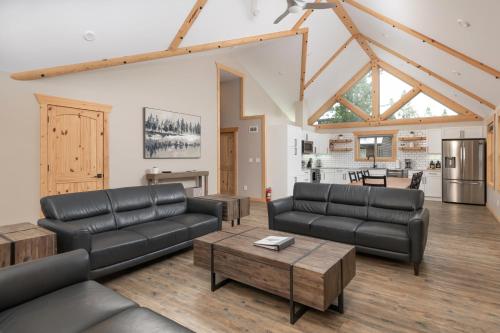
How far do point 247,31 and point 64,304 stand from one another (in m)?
5.19

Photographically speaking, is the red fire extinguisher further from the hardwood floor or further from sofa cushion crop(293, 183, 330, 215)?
the hardwood floor

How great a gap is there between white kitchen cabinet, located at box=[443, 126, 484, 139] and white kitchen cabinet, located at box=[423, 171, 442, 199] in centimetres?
110

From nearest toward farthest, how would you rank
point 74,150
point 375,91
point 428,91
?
point 74,150 → point 428,91 → point 375,91

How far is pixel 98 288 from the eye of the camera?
1.85m

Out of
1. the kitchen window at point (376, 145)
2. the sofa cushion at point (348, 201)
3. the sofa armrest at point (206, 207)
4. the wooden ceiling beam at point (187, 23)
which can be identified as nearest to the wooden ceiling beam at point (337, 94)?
the kitchen window at point (376, 145)

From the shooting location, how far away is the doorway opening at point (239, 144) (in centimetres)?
805

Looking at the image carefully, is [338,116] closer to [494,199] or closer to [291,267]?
[494,199]

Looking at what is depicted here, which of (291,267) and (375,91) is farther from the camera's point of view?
(375,91)

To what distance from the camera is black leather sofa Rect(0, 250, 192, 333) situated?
1428 mm

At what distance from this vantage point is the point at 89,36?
11.9 feet

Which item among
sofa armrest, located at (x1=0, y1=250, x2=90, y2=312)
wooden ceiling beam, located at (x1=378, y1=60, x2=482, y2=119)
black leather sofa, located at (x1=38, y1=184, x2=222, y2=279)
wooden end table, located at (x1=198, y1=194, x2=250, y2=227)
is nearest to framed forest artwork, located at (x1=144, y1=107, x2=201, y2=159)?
black leather sofa, located at (x1=38, y1=184, x2=222, y2=279)

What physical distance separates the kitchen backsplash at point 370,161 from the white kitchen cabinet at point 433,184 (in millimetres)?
386

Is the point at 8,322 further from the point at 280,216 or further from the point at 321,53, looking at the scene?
the point at 321,53

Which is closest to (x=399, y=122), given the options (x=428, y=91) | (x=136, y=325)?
(x=428, y=91)
